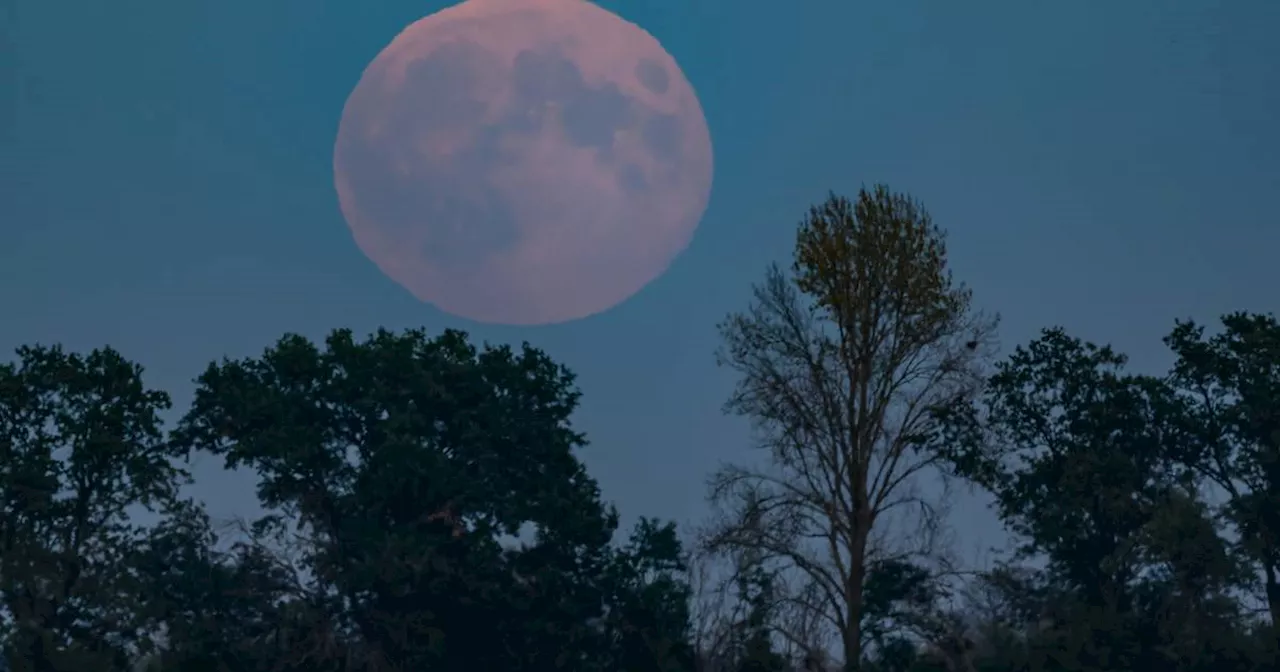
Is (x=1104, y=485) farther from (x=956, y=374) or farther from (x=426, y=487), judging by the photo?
(x=426, y=487)

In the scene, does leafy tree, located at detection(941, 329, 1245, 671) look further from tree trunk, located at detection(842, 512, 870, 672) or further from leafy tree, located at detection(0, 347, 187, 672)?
leafy tree, located at detection(0, 347, 187, 672)

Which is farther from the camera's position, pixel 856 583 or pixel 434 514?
pixel 434 514

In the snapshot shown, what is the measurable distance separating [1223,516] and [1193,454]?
323 centimetres

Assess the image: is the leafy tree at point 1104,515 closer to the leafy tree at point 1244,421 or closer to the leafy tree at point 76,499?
the leafy tree at point 1244,421

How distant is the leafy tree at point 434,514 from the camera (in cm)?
5141

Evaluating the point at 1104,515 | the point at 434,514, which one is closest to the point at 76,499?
the point at 434,514

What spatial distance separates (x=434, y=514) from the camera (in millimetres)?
52812

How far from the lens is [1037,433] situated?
55531mm

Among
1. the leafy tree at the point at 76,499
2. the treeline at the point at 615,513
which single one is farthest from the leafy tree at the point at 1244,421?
the leafy tree at the point at 76,499

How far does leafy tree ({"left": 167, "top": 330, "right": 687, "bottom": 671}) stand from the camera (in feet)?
169

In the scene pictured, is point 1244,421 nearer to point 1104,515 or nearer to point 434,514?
point 1104,515

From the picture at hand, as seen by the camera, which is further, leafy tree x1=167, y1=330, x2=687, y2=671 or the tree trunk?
leafy tree x1=167, y1=330, x2=687, y2=671

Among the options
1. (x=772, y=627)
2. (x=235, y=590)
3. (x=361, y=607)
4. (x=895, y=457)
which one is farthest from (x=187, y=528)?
(x=895, y=457)

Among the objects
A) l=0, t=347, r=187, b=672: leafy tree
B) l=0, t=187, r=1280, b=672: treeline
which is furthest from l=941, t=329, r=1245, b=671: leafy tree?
l=0, t=347, r=187, b=672: leafy tree
